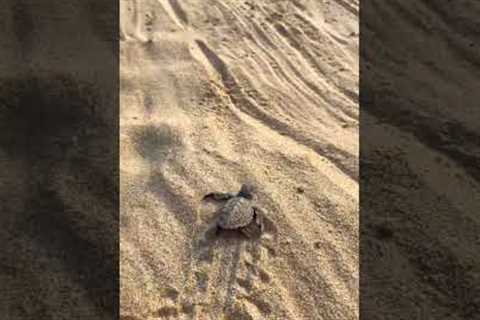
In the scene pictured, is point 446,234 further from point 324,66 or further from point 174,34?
point 174,34

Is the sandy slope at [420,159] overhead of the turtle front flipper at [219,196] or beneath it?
overhead

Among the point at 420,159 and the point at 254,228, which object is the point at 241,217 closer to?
the point at 254,228

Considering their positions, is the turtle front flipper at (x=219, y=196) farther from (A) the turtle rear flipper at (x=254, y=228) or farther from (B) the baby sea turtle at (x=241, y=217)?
(A) the turtle rear flipper at (x=254, y=228)

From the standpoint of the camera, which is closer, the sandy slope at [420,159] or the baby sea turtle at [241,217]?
the sandy slope at [420,159]

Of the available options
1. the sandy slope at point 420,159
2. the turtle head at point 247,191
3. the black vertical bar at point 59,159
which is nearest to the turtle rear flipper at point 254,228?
the turtle head at point 247,191

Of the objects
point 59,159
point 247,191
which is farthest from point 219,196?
point 59,159

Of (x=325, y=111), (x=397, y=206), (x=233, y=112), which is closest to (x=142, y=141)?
(x=233, y=112)
